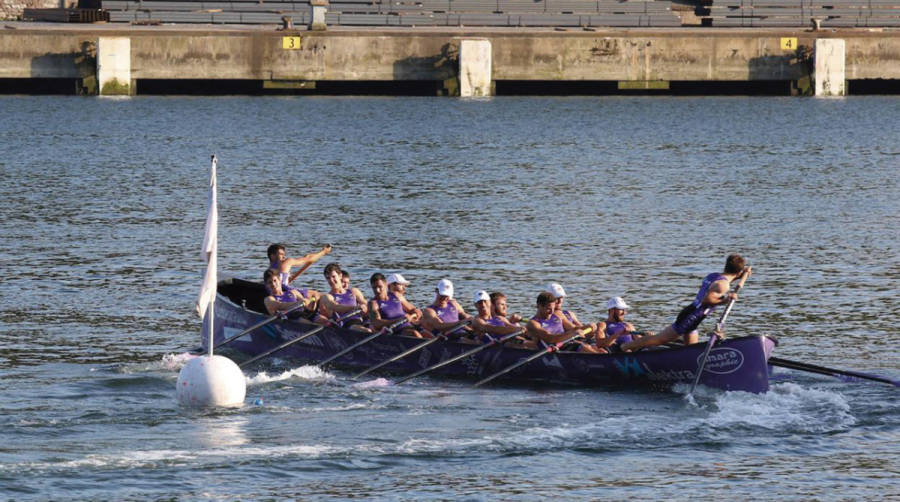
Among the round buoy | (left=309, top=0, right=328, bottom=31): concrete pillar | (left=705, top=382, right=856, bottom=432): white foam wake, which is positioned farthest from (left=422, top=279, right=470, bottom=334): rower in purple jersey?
(left=309, top=0, right=328, bottom=31): concrete pillar

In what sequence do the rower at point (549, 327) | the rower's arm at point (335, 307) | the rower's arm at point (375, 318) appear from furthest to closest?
the rower's arm at point (335, 307) → the rower's arm at point (375, 318) → the rower at point (549, 327)

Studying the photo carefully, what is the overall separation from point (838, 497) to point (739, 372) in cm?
355

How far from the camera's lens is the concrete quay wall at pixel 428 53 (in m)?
67.9

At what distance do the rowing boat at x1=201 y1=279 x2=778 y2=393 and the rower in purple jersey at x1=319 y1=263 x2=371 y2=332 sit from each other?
0.33m

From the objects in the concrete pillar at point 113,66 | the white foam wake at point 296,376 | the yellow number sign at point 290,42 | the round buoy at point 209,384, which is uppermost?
the yellow number sign at point 290,42

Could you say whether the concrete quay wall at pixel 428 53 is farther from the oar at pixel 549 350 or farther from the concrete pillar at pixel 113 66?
the oar at pixel 549 350

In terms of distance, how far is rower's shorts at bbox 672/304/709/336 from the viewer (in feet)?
67.9

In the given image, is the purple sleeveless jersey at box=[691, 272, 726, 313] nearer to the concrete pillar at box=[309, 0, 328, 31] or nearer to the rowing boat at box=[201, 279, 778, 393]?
the rowing boat at box=[201, 279, 778, 393]

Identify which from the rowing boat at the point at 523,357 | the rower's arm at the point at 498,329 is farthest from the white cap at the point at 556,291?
the rowing boat at the point at 523,357

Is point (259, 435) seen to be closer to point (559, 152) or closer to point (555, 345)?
point (555, 345)

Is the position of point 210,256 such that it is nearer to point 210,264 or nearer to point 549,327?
point 210,264

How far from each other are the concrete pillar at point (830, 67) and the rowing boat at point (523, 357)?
51.5 meters

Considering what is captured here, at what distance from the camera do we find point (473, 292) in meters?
29.3

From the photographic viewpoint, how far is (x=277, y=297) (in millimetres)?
24078
